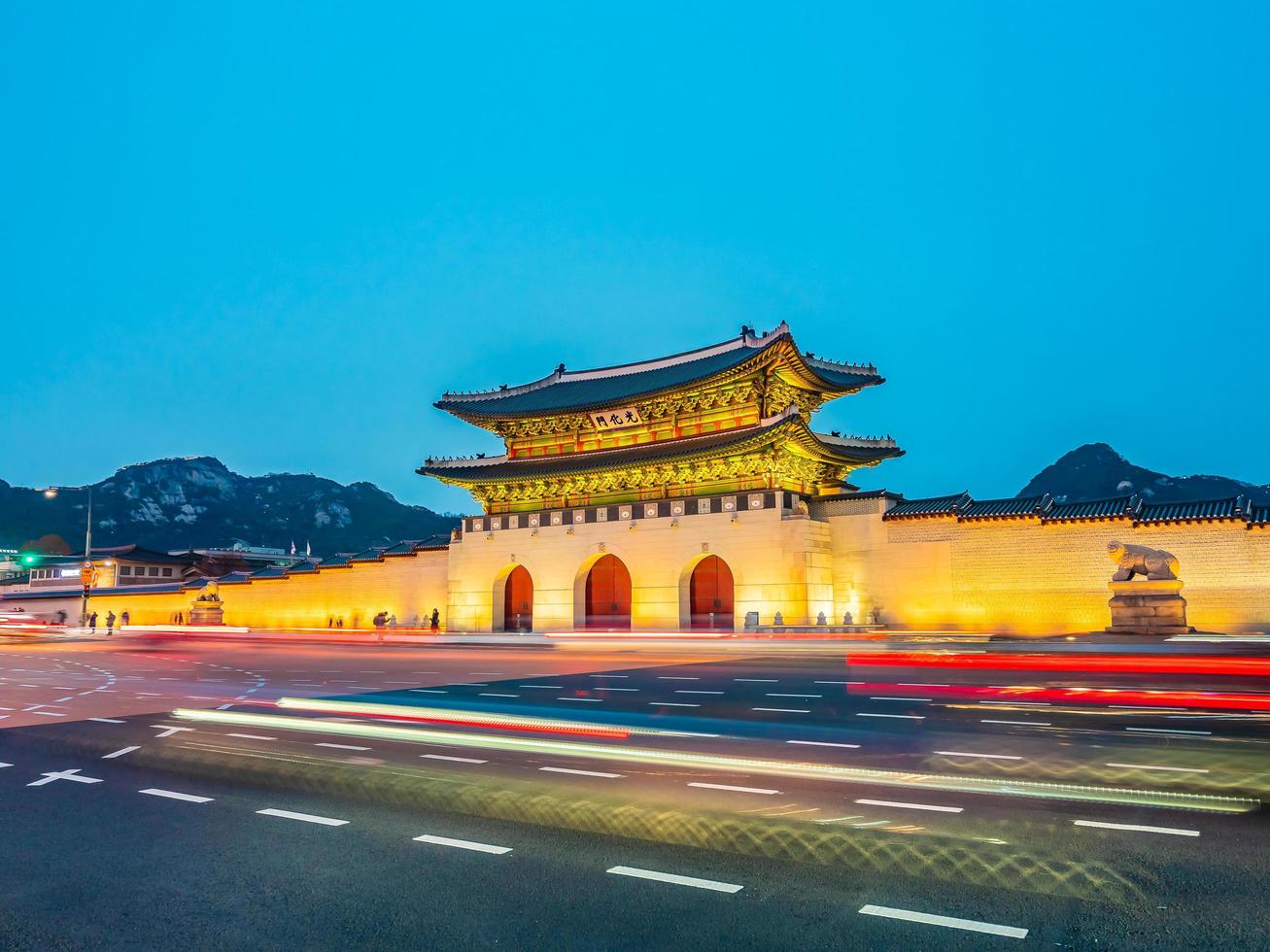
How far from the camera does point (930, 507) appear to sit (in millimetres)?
32594

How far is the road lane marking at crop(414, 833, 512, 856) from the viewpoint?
19.9 ft

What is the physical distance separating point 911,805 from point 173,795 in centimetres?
672

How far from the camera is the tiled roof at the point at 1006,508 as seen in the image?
1186 inches

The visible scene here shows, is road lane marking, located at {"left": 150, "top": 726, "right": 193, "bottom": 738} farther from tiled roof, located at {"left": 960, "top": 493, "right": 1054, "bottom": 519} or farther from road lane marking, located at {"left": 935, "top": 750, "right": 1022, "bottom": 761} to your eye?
tiled roof, located at {"left": 960, "top": 493, "right": 1054, "bottom": 519}

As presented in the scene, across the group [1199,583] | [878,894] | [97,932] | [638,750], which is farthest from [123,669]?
[1199,583]

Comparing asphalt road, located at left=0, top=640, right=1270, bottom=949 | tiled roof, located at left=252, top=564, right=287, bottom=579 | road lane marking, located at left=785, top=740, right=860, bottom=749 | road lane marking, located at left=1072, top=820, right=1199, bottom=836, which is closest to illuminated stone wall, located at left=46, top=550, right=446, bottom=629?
tiled roof, located at left=252, top=564, right=287, bottom=579

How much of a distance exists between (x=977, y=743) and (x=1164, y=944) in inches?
221

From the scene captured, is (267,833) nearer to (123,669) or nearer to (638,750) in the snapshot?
(638,750)

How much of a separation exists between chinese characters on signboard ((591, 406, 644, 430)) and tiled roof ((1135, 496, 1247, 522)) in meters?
21.1

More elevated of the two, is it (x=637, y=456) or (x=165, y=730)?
(x=637, y=456)

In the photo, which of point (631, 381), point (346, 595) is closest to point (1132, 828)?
point (631, 381)

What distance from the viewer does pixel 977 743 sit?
9.71 metres

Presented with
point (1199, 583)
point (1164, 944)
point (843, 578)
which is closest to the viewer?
point (1164, 944)

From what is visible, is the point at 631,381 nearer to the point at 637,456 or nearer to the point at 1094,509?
the point at 637,456
